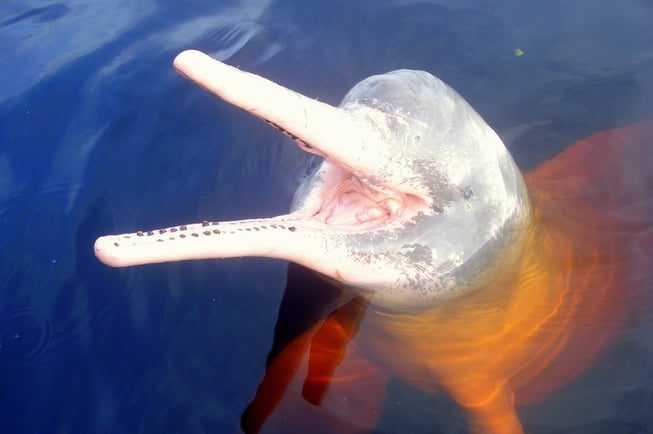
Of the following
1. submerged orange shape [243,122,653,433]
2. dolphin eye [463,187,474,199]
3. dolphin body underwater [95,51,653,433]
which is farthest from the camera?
submerged orange shape [243,122,653,433]

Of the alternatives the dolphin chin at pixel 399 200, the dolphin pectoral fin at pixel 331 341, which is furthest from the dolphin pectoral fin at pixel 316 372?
the dolphin chin at pixel 399 200

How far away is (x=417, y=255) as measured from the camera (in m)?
3.36

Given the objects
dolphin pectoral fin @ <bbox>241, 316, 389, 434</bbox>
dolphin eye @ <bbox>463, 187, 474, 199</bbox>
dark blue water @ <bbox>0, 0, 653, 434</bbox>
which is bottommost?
dolphin pectoral fin @ <bbox>241, 316, 389, 434</bbox>

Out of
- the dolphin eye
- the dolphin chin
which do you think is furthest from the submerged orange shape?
the dolphin eye

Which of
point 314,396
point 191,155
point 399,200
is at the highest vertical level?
point 399,200

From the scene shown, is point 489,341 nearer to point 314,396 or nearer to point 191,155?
point 314,396

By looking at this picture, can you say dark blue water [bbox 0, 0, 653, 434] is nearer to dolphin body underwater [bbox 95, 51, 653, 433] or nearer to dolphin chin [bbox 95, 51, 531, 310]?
dolphin body underwater [bbox 95, 51, 653, 433]

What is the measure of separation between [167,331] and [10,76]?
3.10 meters

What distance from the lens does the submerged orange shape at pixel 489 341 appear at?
3793mm

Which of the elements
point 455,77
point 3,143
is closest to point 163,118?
point 3,143

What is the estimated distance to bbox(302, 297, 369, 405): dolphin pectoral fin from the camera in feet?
12.8

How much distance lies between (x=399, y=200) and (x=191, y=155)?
7.05 ft

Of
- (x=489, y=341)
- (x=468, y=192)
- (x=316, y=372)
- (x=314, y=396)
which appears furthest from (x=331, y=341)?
(x=468, y=192)

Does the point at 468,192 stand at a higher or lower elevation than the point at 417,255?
higher
